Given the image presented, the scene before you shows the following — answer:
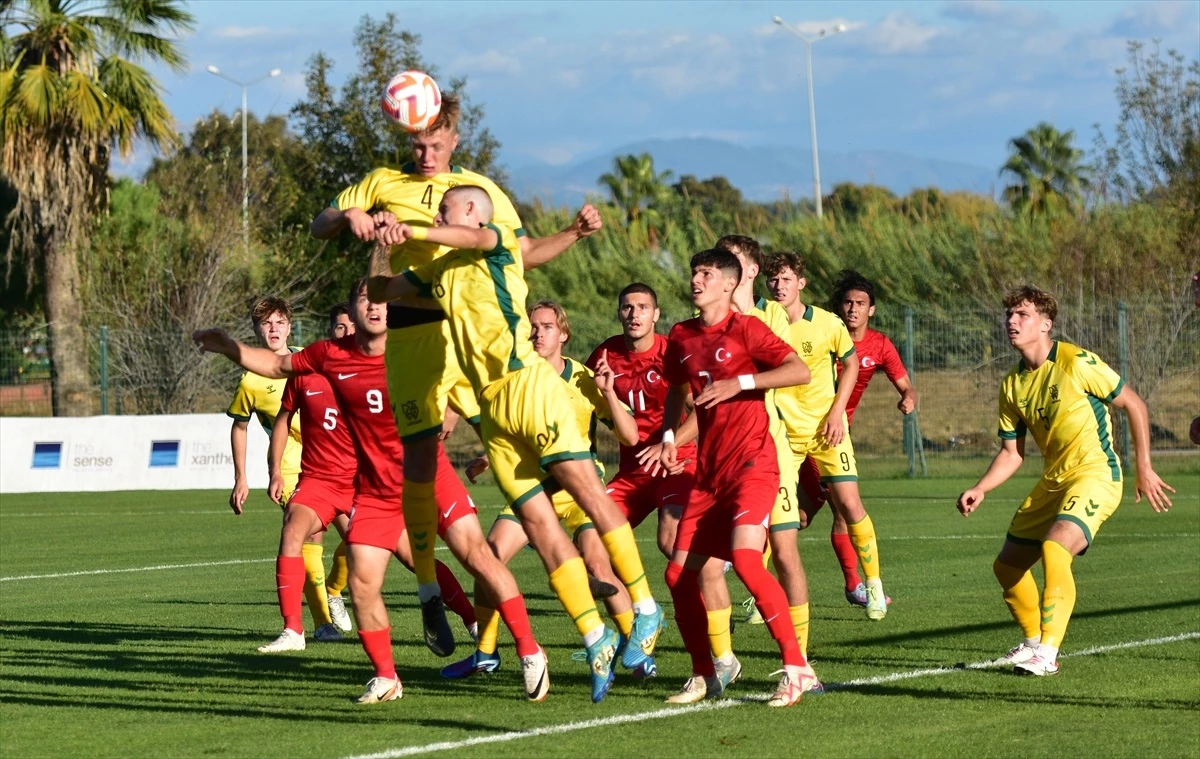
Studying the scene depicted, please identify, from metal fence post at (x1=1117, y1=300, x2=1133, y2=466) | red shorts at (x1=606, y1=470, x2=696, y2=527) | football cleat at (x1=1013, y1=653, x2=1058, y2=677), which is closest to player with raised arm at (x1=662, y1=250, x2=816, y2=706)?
football cleat at (x1=1013, y1=653, x2=1058, y2=677)

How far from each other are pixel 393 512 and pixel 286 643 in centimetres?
189

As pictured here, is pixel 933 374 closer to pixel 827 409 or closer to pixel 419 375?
pixel 827 409

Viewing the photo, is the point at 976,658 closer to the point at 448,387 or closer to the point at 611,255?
the point at 448,387

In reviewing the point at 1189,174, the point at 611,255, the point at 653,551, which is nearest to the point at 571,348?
the point at 611,255

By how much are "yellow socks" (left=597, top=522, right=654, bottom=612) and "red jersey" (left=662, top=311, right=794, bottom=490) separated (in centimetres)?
47

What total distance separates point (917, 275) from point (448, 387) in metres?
28.5

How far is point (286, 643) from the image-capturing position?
9734 mm

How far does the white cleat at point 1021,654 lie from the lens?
8328 millimetres

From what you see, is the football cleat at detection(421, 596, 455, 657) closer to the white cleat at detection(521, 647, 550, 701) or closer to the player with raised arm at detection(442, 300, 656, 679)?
the player with raised arm at detection(442, 300, 656, 679)

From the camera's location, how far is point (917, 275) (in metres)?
35.4

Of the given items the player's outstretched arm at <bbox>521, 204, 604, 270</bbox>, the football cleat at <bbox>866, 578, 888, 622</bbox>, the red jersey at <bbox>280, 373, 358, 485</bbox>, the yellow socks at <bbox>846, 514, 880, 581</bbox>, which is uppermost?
the player's outstretched arm at <bbox>521, 204, 604, 270</bbox>

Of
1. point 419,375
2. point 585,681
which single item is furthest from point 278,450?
point 585,681

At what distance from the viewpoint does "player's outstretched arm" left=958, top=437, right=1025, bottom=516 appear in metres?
8.59

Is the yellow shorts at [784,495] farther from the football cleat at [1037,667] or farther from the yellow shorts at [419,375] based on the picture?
the yellow shorts at [419,375]
